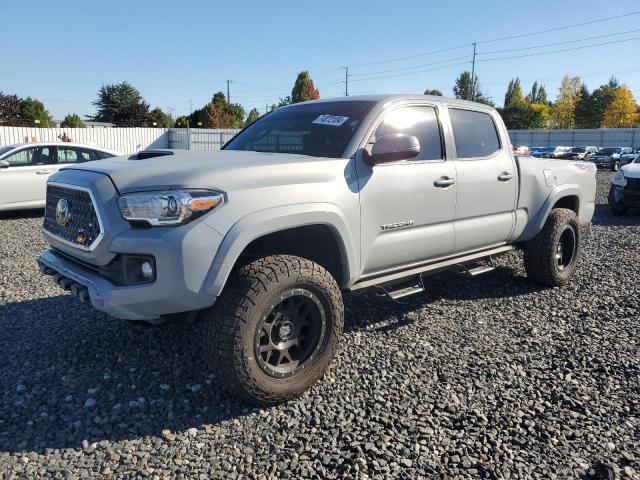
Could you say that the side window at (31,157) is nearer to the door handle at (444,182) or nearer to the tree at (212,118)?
the door handle at (444,182)

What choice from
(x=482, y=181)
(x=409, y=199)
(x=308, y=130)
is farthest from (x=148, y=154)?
(x=482, y=181)

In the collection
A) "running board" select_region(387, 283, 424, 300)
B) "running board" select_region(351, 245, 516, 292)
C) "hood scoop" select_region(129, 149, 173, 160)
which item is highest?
"hood scoop" select_region(129, 149, 173, 160)

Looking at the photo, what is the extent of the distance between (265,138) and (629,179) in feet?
33.7

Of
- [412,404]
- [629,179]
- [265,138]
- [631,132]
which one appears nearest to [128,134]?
[629,179]

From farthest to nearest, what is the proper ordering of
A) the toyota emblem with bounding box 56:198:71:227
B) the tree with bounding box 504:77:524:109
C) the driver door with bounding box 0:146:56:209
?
the tree with bounding box 504:77:524:109
the driver door with bounding box 0:146:56:209
the toyota emblem with bounding box 56:198:71:227

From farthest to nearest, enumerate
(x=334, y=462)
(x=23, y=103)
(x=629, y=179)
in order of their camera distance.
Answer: (x=23, y=103)
(x=629, y=179)
(x=334, y=462)

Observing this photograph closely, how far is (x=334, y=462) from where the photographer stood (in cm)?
245

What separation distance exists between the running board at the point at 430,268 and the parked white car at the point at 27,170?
8046mm

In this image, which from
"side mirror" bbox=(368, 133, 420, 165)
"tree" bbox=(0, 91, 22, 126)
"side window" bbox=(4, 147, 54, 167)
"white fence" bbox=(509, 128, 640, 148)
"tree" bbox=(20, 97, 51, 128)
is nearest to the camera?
"side mirror" bbox=(368, 133, 420, 165)

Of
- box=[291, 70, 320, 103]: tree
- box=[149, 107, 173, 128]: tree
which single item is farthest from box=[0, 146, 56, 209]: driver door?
box=[291, 70, 320, 103]: tree

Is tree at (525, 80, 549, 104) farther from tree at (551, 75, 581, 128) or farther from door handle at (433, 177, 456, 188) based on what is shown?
door handle at (433, 177, 456, 188)

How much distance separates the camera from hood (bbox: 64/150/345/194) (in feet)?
8.84

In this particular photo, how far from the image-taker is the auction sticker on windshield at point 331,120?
12.1 feet

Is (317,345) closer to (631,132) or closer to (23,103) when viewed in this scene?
(631,132)
